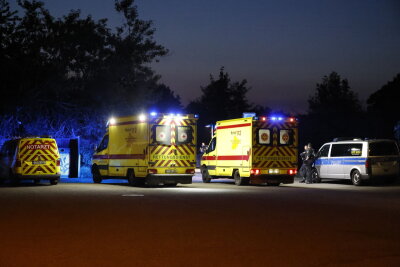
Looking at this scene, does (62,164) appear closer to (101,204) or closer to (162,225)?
(101,204)

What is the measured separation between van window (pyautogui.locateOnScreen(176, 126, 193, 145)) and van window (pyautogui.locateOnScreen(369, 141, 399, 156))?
736cm

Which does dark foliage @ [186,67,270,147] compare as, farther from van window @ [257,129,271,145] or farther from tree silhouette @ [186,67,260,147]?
van window @ [257,129,271,145]

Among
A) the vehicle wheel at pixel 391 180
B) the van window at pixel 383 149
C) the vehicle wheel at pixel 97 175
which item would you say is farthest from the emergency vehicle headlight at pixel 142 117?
the vehicle wheel at pixel 391 180

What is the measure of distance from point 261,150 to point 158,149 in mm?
4034

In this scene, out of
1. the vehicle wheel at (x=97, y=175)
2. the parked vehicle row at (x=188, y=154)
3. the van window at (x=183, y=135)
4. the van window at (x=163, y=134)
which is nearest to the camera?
the van window at (x=163, y=134)

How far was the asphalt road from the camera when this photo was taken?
898cm

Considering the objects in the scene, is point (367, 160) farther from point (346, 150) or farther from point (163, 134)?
point (163, 134)

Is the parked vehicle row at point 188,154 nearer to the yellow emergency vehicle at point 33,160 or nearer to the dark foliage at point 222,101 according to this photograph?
the yellow emergency vehicle at point 33,160

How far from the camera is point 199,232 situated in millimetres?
11594

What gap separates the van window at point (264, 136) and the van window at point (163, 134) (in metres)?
3.53

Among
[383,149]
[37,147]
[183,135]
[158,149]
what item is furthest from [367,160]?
[37,147]

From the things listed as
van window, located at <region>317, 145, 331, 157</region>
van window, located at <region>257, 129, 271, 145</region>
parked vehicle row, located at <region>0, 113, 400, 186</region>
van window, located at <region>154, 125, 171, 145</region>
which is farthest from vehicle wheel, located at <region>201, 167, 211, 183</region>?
van window, located at <region>317, 145, 331, 157</region>

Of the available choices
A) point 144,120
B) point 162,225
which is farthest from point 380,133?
point 162,225

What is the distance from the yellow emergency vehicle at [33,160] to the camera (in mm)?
26208
